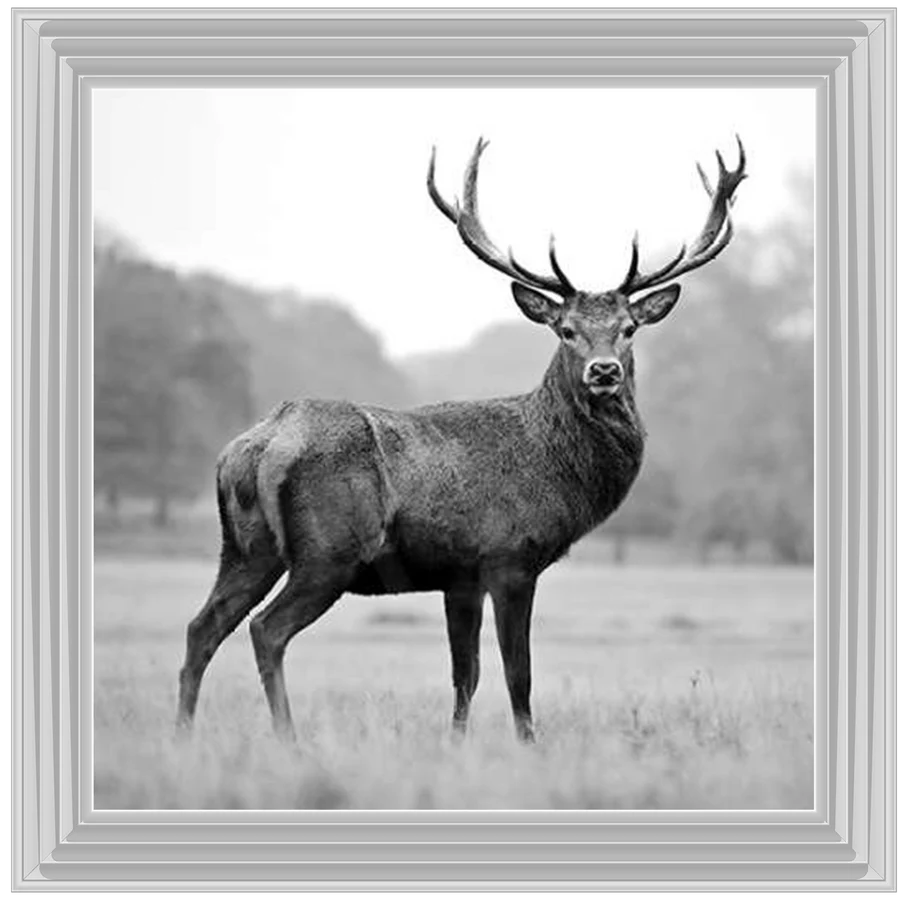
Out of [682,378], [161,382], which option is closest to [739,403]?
[682,378]

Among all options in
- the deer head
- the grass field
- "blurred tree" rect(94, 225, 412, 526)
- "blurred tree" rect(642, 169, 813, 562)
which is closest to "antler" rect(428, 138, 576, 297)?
the deer head

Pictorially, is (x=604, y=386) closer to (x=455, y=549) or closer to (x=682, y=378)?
(x=455, y=549)

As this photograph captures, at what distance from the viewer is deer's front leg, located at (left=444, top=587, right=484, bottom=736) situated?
399 inches

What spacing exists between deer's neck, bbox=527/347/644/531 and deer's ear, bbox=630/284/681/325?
31 centimetres

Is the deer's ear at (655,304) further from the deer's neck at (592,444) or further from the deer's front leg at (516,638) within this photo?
the deer's front leg at (516,638)

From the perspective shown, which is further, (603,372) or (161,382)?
(161,382)

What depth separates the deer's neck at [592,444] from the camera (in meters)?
10.1

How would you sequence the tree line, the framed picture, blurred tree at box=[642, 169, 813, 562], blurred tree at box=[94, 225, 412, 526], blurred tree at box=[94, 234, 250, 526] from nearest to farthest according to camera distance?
the framed picture, blurred tree at box=[94, 225, 412, 526], blurred tree at box=[94, 234, 250, 526], the tree line, blurred tree at box=[642, 169, 813, 562]

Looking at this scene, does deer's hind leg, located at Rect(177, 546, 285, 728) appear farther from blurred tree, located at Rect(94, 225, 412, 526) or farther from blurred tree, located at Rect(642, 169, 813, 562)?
blurred tree, located at Rect(642, 169, 813, 562)

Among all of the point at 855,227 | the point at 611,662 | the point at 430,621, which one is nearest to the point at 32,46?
the point at 855,227

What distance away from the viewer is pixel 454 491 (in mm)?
9953

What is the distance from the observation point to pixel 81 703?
30.0 feet

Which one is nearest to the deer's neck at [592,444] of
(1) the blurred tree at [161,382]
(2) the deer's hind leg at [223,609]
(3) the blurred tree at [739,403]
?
(2) the deer's hind leg at [223,609]

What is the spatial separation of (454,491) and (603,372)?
46.7 inches
